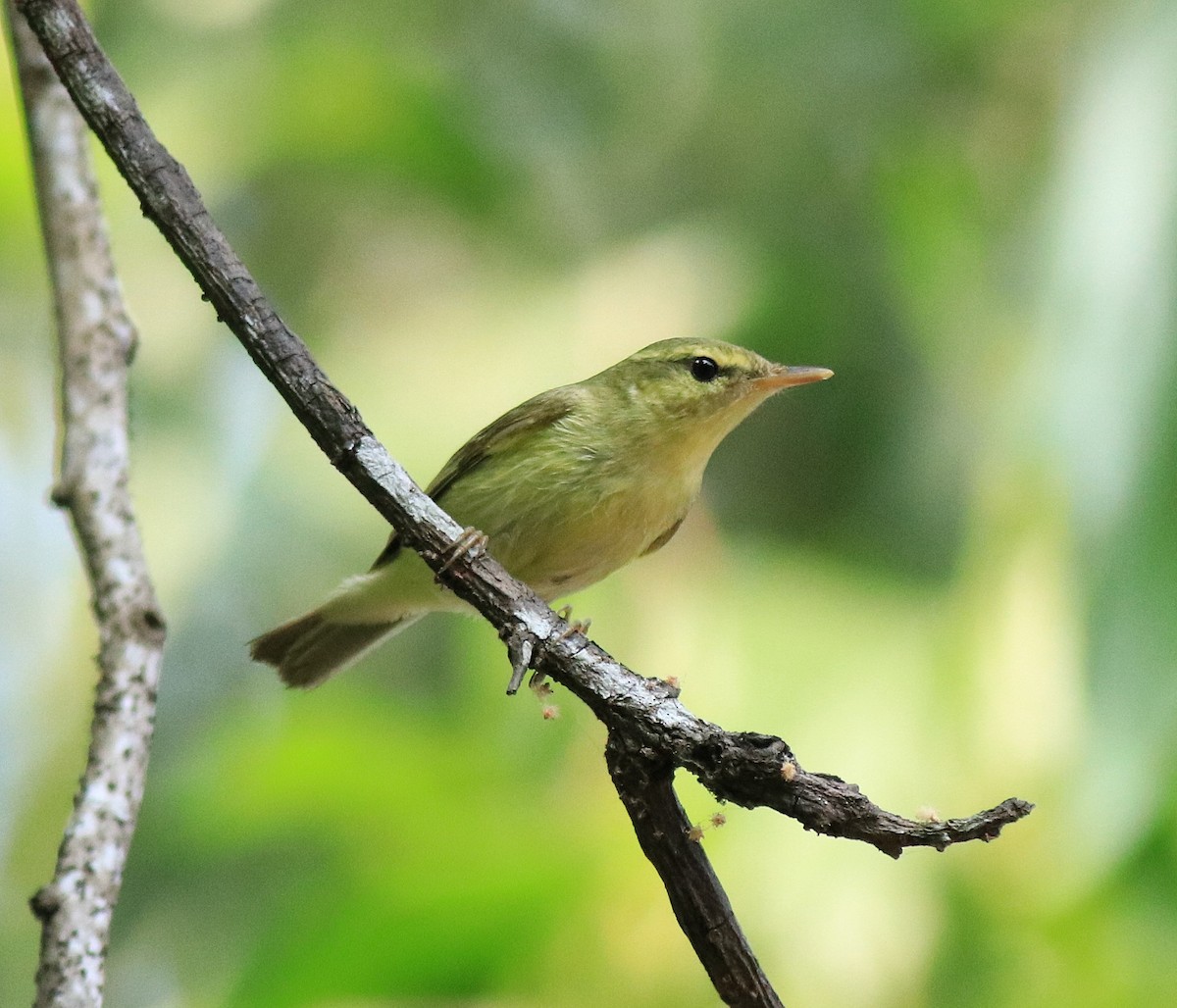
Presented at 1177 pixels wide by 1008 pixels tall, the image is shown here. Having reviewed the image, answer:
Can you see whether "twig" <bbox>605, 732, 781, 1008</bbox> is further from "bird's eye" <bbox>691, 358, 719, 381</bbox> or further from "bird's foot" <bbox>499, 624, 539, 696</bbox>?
"bird's eye" <bbox>691, 358, 719, 381</bbox>

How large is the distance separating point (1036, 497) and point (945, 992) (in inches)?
53.5

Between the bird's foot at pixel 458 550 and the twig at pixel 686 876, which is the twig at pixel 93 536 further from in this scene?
the twig at pixel 686 876

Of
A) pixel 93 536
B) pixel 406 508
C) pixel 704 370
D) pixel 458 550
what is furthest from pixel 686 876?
pixel 704 370

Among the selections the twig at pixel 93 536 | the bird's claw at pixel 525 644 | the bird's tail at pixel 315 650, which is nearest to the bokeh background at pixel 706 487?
the bird's tail at pixel 315 650

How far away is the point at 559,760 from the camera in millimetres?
4184

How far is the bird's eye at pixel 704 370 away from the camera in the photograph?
151 inches

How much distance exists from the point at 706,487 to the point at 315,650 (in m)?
1.93

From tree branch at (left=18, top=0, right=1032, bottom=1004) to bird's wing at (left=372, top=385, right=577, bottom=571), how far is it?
5.06 ft

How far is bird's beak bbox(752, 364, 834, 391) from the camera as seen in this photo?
3.68 meters

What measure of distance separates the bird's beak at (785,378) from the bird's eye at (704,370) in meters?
0.12

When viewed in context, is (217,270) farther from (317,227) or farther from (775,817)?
(317,227)

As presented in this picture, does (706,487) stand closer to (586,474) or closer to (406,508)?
(586,474)

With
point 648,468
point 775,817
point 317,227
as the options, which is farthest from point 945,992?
point 317,227

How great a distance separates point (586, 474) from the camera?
11.9ft
